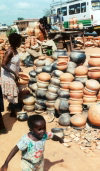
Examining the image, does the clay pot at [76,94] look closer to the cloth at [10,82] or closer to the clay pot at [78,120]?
the clay pot at [78,120]

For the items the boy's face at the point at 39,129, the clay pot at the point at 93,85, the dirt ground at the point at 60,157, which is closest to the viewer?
the boy's face at the point at 39,129

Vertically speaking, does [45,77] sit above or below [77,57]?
below

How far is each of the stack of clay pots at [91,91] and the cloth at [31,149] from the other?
2.57 m

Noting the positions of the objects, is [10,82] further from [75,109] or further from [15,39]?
[75,109]

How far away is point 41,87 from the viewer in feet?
19.0

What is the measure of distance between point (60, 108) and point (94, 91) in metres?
0.83

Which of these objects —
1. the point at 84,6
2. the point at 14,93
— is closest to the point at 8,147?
the point at 14,93

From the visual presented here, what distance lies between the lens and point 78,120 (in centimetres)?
469

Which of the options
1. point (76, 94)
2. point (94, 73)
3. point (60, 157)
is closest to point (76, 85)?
point (76, 94)

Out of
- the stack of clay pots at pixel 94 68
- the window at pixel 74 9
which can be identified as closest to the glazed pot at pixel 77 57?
the stack of clay pots at pixel 94 68

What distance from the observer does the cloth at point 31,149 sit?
2539 millimetres

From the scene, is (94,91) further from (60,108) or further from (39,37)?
(39,37)

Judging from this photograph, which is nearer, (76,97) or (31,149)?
(31,149)

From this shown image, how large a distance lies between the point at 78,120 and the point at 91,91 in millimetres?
749
